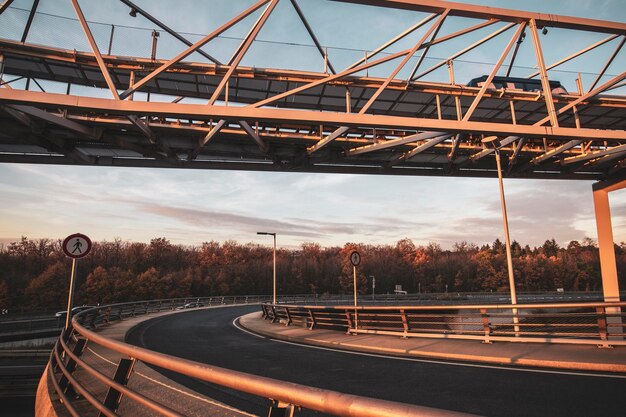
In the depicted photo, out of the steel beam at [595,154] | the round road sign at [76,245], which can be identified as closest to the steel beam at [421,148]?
the steel beam at [595,154]

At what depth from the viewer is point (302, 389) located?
5.90 ft

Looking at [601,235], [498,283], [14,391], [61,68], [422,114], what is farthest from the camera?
[498,283]

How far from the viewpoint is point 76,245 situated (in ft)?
34.6

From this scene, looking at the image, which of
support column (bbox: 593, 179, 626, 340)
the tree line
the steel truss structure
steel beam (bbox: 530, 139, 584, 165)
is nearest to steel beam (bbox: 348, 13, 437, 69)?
the steel truss structure

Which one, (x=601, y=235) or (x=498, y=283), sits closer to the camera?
(x=601, y=235)

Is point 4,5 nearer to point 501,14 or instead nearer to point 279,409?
point 279,409

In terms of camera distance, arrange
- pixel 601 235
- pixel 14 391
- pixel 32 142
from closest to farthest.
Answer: pixel 32 142, pixel 14 391, pixel 601 235

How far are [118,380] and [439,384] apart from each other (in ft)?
18.8

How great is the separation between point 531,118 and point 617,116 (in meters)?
4.61

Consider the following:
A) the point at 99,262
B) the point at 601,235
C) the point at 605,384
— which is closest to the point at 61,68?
the point at 605,384

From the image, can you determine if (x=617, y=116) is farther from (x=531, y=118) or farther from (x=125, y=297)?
(x=125, y=297)

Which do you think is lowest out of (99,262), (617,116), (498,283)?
→ (498,283)

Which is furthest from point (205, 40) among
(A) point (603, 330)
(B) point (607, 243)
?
(B) point (607, 243)

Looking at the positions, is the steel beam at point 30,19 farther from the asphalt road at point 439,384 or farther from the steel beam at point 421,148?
the steel beam at point 421,148
